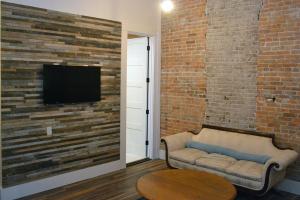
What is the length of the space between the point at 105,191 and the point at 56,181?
2.29 ft

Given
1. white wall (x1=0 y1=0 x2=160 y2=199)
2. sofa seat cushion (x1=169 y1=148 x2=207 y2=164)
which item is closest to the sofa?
sofa seat cushion (x1=169 y1=148 x2=207 y2=164)

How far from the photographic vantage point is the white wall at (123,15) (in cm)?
392

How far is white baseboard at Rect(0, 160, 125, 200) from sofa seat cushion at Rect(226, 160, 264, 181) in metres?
1.89

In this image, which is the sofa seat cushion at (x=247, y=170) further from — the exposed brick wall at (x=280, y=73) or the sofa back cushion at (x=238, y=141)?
the exposed brick wall at (x=280, y=73)

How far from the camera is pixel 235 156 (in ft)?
13.7

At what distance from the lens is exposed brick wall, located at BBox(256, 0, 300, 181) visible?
12.9 feet

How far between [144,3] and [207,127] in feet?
7.64

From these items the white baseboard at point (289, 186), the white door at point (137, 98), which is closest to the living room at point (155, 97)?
the white baseboard at point (289, 186)

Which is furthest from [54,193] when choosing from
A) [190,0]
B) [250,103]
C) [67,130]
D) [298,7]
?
[298,7]

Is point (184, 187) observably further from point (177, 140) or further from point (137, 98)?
point (137, 98)

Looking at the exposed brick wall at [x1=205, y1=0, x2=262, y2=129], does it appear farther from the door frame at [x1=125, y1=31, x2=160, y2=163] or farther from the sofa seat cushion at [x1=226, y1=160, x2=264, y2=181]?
the door frame at [x1=125, y1=31, x2=160, y2=163]

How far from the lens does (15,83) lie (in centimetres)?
363

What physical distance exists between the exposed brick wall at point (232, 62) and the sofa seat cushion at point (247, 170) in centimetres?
72

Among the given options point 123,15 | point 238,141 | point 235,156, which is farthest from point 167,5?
→ point 235,156
